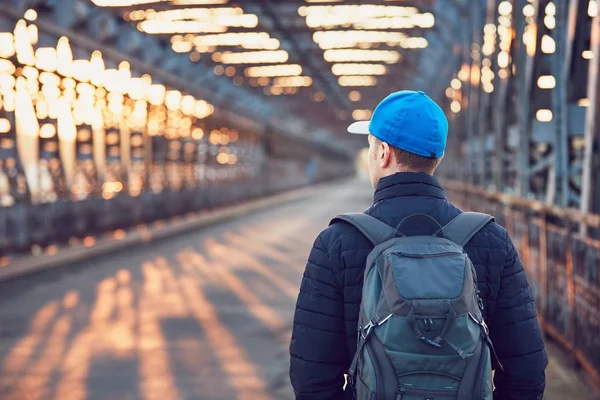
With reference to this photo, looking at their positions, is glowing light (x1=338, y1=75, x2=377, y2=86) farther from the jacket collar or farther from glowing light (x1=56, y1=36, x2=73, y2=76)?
the jacket collar

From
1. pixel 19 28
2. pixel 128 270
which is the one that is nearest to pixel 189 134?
pixel 19 28

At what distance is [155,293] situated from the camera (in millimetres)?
11938

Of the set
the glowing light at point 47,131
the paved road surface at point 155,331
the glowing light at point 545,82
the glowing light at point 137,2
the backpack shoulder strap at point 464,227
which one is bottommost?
the paved road surface at point 155,331

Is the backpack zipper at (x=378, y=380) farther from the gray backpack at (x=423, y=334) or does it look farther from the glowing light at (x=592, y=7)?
the glowing light at (x=592, y=7)

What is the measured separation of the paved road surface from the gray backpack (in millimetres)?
4340

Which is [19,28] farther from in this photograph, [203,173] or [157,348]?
[203,173]

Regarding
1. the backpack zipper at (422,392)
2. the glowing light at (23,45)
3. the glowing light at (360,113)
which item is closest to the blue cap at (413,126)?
the backpack zipper at (422,392)

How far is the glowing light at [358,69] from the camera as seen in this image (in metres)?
37.7

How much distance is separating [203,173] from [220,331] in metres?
27.4

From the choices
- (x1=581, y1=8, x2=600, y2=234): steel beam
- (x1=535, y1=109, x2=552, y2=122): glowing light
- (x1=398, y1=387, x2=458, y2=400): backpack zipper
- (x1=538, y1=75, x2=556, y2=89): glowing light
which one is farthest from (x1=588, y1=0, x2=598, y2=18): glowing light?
(x1=398, y1=387, x2=458, y2=400): backpack zipper

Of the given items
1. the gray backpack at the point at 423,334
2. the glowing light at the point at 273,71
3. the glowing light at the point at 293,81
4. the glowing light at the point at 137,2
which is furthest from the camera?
the glowing light at the point at 293,81

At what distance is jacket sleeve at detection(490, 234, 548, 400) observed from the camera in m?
2.66

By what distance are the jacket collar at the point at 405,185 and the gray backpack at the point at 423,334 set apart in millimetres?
265

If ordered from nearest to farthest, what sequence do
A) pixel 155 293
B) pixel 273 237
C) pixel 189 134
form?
pixel 155 293 < pixel 273 237 < pixel 189 134
